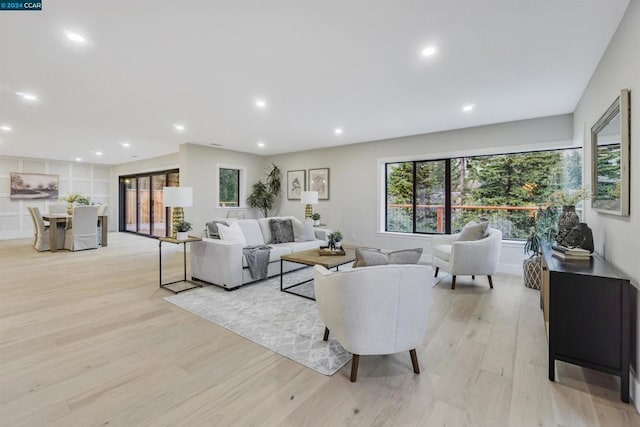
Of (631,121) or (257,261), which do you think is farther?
(257,261)

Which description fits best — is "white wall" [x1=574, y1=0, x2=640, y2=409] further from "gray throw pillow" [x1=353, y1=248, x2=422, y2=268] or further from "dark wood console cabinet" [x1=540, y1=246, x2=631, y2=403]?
"gray throw pillow" [x1=353, y1=248, x2=422, y2=268]

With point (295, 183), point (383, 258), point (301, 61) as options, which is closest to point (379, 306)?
point (383, 258)

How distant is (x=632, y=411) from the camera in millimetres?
1699

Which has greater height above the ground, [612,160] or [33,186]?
[33,186]

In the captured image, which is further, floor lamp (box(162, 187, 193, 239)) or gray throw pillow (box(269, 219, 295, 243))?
gray throw pillow (box(269, 219, 295, 243))

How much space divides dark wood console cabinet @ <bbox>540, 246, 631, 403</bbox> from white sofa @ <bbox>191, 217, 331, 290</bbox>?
325cm

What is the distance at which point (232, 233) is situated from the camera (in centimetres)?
427

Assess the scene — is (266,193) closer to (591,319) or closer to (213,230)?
(213,230)

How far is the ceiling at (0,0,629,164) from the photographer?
2.14 meters

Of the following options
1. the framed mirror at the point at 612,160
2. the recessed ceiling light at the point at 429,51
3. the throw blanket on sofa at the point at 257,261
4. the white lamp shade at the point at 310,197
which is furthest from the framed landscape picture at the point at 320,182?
the framed mirror at the point at 612,160

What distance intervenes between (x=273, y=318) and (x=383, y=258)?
58.3 inches

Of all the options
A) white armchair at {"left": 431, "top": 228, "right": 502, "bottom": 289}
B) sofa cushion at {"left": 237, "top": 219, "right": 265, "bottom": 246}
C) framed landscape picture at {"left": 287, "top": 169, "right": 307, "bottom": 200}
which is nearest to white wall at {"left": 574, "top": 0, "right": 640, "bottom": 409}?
white armchair at {"left": 431, "top": 228, "right": 502, "bottom": 289}

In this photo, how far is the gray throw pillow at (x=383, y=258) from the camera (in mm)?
2049

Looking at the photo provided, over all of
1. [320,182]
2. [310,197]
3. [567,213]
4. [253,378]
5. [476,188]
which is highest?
[320,182]
